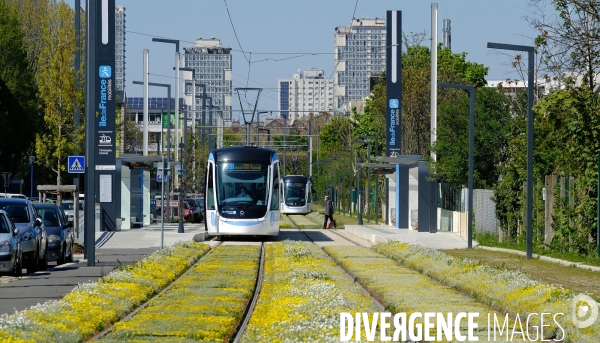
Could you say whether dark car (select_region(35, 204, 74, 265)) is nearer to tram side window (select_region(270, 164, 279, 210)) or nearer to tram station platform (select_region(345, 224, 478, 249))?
tram side window (select_region(270, 164, 279, 210))

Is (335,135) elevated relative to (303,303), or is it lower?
elevated

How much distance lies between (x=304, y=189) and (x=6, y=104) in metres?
27.4

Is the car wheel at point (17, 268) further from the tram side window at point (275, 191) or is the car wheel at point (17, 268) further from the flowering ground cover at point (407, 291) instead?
the tram side window at point (275, 191)

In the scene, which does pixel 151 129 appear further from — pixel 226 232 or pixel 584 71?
pixel 584 71

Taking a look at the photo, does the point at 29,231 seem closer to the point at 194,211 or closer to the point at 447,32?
the point at 194,211

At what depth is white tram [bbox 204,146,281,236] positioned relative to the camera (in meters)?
40.0

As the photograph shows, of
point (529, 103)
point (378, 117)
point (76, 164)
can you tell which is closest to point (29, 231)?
point (76, 164)

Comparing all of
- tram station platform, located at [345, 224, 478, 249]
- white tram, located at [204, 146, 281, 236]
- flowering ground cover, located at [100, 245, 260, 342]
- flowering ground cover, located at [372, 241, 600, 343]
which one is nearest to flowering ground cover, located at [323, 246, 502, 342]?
flowering ground cover, located at [372, 241, 600, 343]

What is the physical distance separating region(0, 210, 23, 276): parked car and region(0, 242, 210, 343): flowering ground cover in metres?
2.31

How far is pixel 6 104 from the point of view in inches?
2785

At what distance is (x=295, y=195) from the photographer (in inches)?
3529

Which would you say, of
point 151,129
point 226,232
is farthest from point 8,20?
point 151,129

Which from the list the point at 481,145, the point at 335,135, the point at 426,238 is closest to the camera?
the point at 426,238

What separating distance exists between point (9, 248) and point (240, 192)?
55.8 feet
